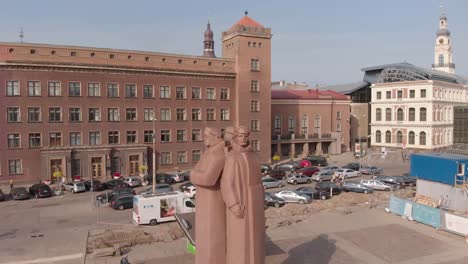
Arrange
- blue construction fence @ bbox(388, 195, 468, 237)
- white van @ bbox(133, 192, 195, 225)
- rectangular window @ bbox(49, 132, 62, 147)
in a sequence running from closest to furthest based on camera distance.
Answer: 1. blue construction fence @ bbox(388, 195, 468, 237)
2. white van @ bbox(133, 192, 195, 225)
3. rectangular window @ bbox(49, 132, 62, 147)

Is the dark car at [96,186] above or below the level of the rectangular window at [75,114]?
below

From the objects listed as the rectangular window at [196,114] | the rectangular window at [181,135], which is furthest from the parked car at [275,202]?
the rectangular window at [196,114]

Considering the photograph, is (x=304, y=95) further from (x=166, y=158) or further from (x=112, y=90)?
(x=112, y=90)

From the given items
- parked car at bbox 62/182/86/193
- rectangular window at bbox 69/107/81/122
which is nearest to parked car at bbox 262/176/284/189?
parked car at bbox 62/182/86/193

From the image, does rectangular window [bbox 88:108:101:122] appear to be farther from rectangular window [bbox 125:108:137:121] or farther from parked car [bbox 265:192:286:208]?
parked car [bbox 265:192:286:208]

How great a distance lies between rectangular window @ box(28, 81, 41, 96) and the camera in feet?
150

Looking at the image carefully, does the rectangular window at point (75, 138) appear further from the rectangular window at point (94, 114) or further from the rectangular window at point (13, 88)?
the rectangular window at point (13, 88)

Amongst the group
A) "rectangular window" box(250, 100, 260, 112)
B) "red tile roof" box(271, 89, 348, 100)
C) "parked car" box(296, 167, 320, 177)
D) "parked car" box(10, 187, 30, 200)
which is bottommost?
"parked car" box(10, 187, 30, 200)

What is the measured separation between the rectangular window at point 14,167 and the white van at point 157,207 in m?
24.2

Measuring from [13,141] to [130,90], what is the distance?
566 inches

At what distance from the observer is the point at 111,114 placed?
50531 millimetres

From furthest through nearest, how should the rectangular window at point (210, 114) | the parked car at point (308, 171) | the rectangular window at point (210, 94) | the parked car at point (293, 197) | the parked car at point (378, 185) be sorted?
the rectangular window at point (210, 114), the rectangular window at point (210, 94), the parked car at point (308, 171), the parked car at point (378, 185), the parked car at point (293, 197)

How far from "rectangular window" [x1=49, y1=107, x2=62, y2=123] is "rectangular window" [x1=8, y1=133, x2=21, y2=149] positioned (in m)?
3.87

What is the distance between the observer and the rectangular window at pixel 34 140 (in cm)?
4578
